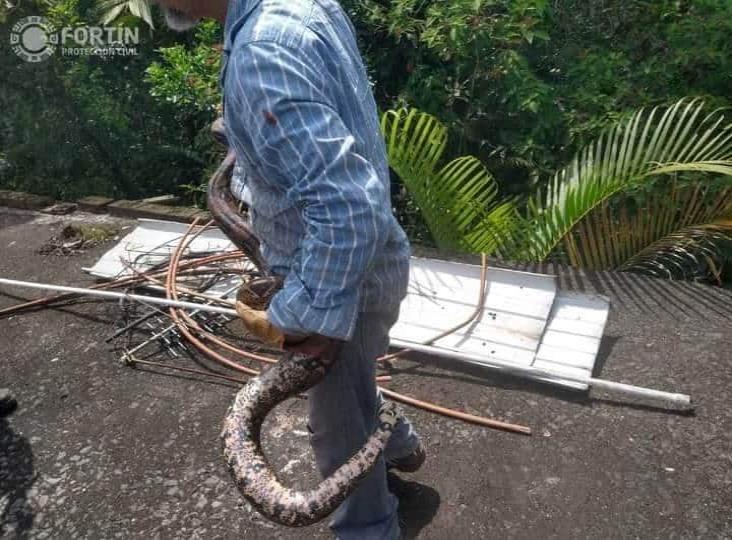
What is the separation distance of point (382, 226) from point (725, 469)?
6.22ft

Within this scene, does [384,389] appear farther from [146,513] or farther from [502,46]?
[502,46]

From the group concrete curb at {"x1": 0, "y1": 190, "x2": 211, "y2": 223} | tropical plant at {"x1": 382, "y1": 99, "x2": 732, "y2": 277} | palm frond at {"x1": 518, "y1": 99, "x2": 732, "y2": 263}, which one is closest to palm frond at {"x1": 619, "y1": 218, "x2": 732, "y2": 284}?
tropical plant at {"x1": 382, "y1": 99, "x2": 732, "y2": 277}

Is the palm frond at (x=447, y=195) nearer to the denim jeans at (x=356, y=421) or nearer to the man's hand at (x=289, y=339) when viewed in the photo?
the denim jeans at (x=356, y=421)

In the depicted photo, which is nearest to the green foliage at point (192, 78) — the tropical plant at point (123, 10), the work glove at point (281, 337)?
the tropical plant at point (123, 10)

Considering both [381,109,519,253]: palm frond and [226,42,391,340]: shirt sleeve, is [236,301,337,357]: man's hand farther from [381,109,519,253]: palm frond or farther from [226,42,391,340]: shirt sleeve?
[381,109,519,253]: palm frond

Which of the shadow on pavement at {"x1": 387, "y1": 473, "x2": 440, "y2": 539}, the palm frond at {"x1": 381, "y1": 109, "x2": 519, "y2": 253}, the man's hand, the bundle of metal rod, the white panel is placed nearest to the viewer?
the man's hand

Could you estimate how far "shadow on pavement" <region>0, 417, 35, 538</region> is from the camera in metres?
2.39

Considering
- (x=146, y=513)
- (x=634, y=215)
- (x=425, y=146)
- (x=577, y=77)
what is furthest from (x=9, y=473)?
(x=577, y=77)

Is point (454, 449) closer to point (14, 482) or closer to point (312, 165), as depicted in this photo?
point (312, 165)

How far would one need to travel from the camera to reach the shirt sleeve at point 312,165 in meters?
1.33

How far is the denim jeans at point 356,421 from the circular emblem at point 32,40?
5.81 meters

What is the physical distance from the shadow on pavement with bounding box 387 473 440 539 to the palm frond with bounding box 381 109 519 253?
194cm

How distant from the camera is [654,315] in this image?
11.1 feet
